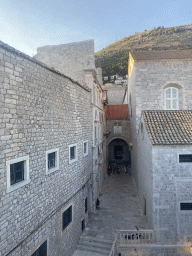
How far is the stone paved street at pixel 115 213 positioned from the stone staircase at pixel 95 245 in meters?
0.29

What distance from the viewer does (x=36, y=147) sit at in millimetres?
5785

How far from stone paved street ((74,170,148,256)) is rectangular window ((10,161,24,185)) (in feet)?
21.8

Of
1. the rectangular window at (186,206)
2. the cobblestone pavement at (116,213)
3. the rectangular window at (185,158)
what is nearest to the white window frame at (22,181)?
the cobblestone pavement at (116,213)

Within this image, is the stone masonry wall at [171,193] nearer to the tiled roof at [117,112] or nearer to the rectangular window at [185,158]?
the rectangular window at [185,158]

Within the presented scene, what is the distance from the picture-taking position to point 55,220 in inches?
273

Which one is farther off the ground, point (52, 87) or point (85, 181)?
point (52, 87)

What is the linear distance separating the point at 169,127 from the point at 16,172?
8.86 m

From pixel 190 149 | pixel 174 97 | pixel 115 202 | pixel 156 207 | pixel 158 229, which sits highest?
pixel 174 97

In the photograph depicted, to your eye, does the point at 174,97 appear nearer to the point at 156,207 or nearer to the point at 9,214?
the point at 156,207

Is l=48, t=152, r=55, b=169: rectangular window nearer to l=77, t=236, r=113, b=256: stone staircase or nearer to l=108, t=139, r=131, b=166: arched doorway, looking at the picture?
l=77, t=236, r=113, b=256: stone staircase

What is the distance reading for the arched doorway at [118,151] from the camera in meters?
27.3

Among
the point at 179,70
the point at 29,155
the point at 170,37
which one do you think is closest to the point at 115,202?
the point at 29,155

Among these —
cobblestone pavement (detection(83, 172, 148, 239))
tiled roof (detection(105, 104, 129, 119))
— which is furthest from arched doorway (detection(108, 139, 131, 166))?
cobblestone pavement (detection(83, 172, 148, 239))

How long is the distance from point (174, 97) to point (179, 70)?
251cm
